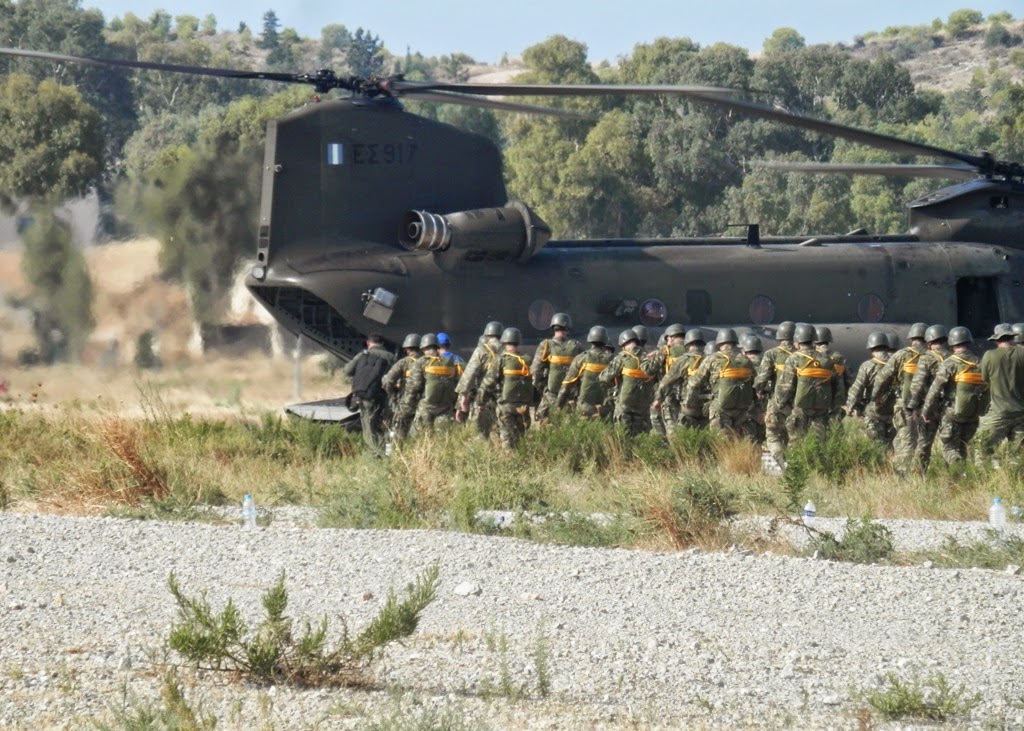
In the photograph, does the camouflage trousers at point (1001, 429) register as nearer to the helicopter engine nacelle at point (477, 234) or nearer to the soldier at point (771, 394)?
the soldier at point (771, 394)

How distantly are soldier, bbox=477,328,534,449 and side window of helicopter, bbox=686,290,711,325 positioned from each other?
3.17 meters

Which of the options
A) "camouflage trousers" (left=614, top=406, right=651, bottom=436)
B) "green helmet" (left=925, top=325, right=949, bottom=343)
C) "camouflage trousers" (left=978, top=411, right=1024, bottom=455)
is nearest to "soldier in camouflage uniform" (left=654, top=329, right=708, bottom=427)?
"camouflage trousers" (left=614, top=406, right=651, bottom=436)

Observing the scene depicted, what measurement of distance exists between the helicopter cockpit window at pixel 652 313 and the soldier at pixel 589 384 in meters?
1.89

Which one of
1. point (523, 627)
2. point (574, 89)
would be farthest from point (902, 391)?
point (523, 627)

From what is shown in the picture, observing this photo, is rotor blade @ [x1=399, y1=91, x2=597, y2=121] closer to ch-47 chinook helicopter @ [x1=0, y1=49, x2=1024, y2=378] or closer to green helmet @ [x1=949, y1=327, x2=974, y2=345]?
ch-47 chinook helicopter @ [x1=0, y1=49, x2=1024, y2=378]

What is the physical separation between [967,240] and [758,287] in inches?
134

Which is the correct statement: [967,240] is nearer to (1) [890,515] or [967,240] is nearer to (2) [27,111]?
(1) [890,515]

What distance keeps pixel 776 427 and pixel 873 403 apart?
966 mm

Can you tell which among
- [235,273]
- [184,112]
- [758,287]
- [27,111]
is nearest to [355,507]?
[235,273]

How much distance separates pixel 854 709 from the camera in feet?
24.1

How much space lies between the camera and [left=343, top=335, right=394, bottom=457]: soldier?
1802cm

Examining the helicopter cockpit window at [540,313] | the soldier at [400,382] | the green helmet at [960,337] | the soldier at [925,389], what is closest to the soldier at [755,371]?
the soldier at [925,389]

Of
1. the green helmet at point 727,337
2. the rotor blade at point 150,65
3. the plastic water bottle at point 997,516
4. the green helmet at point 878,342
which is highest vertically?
the rotor blade at point 150,65

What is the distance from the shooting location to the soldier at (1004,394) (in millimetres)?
16188
